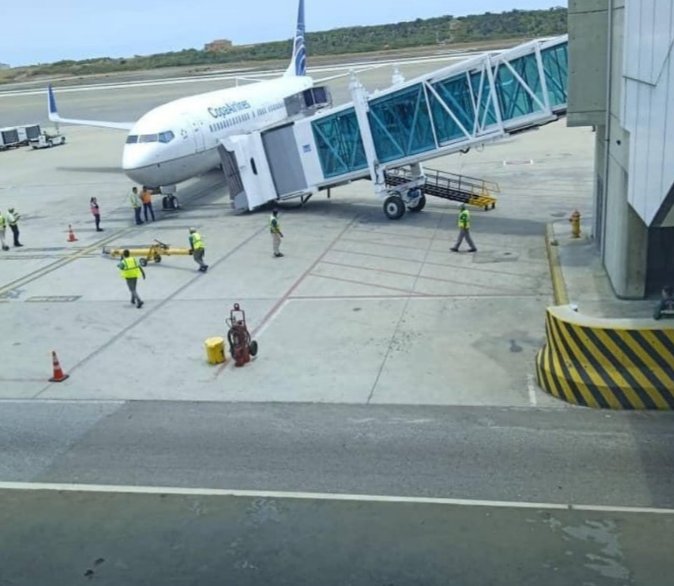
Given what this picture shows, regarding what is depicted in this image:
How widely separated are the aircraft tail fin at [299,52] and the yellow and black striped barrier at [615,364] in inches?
1823

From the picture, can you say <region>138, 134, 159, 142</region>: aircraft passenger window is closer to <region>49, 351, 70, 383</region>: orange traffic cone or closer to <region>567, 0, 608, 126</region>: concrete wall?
<region>49, 351, 70, 383</region>: orange traffic cone

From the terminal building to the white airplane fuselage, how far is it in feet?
62.8

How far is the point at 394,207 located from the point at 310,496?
21.2 m

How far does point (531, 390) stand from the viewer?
637 inches

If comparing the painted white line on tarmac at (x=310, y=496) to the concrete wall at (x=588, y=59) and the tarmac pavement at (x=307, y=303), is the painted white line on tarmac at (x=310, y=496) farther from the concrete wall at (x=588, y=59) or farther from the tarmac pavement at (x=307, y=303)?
the concrete wall at (x=588, y=59)

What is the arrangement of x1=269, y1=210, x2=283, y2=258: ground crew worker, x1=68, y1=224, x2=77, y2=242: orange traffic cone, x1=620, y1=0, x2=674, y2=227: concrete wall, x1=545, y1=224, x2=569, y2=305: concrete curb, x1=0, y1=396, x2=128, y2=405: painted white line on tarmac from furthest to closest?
x1=68, y1=224, x2=77, y2=242: orange traffic cone < x1=269, y1=210, x2=283, y2=258: ground crew worker < x1=545, y1=224, x2=569, y2=305: concrete curb < x1=0, y1=396, x2=128, y2=405: painted white line on tarmac < x1=620, y1=0, x2=674, y2=227: concrete wall

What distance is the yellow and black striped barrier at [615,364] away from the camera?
14945 mm

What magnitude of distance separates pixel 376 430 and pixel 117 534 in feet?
16.3

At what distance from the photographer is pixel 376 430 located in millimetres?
14797

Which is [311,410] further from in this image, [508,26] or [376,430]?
[508,26]

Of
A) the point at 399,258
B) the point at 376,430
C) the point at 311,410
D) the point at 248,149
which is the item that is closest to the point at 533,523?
the point at 376,430

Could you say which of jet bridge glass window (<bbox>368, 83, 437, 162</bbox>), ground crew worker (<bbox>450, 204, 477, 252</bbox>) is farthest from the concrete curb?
jet bridge glass window (<bbox>368, 83, 437, 162</bbox>)

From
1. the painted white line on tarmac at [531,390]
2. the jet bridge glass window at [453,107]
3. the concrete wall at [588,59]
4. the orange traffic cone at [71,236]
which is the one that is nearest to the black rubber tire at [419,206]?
the jet bridge glass window at [453,107]

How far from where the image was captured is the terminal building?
11.6 meters
